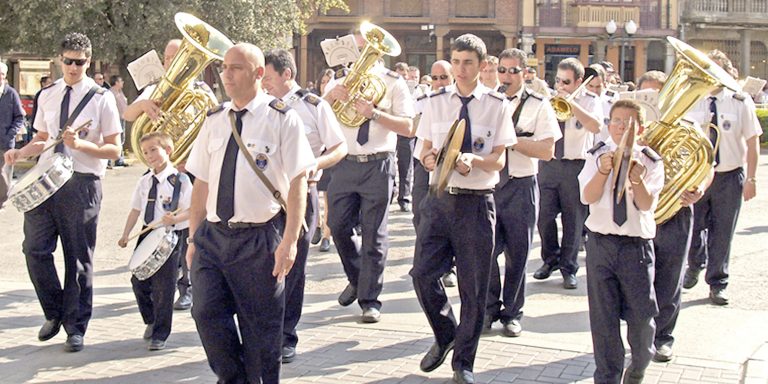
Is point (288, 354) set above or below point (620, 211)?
below

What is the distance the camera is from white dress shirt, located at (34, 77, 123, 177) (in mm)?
6805

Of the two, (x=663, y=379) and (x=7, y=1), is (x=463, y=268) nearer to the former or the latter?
(x=663, y=379)

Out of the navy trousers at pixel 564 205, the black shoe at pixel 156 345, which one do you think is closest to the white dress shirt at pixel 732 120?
the navy trousers at pixel 564 205

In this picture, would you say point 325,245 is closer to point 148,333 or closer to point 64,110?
point 148,333

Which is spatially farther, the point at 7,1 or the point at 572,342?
the point at 7,1

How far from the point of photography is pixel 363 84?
24.8 feet

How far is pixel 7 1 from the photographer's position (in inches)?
786

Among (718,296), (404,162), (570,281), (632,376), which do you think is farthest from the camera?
(404,162)

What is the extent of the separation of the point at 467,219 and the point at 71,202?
2.68 meters

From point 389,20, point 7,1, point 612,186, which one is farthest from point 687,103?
point 389,20

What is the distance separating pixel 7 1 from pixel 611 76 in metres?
12.2

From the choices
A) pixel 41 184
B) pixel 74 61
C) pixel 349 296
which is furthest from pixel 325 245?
pixel 41 184

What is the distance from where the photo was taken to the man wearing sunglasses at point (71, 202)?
6.74 m

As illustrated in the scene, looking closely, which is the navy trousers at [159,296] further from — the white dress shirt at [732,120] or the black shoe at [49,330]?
the white dress shirt at [732,120]
